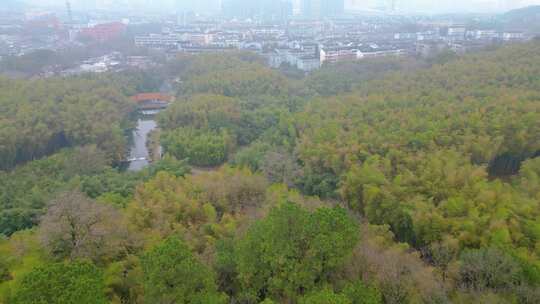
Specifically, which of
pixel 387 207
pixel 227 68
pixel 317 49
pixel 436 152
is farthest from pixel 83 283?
pixel 317 49

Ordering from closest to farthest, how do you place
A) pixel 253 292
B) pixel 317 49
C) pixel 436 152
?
1. pixel 253 292
2. pixel 436 152
3. pixel 317 49

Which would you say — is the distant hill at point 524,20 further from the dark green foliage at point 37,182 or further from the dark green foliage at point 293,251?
the dark green foliage at point 293,251

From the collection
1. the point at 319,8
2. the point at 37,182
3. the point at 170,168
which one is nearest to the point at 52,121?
the point at 37,182

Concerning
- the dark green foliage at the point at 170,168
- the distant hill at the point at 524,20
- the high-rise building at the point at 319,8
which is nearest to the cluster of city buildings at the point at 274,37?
the high-rise building at the point at 319,8

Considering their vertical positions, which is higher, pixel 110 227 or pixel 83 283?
pixel 83 283

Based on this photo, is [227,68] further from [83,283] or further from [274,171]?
[83,283]

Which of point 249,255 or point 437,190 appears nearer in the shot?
point 249,255

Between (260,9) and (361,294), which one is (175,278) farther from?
(260,9)
